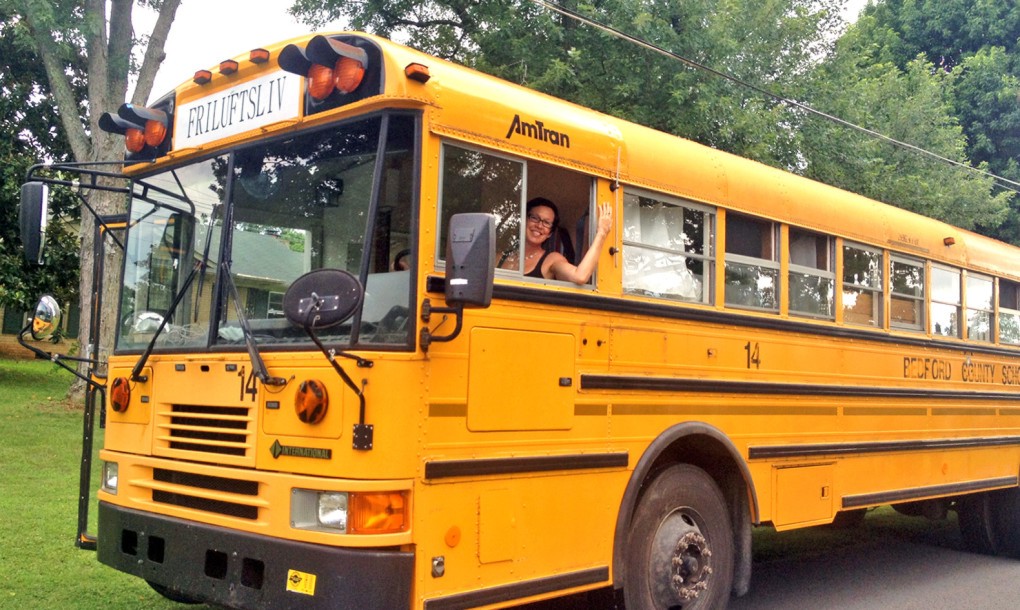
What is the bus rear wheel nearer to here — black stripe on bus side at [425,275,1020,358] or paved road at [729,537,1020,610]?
paved road at [729,537,1020,610]

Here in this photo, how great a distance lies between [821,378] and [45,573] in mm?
5108

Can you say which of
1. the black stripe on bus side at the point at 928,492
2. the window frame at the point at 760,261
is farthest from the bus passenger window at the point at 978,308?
the window frame at the point at 760,261

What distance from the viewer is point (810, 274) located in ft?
20.1

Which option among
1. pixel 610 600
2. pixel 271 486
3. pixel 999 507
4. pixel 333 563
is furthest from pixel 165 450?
pixel 999 507

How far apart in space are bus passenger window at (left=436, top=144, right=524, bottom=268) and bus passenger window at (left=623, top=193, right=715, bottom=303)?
763 millimetres

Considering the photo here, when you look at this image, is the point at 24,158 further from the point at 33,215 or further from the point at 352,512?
the point at 352,512

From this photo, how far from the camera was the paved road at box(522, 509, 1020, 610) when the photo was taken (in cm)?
649

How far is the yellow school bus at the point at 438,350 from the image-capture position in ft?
12.3

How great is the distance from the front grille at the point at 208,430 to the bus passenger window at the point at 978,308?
6054 mm

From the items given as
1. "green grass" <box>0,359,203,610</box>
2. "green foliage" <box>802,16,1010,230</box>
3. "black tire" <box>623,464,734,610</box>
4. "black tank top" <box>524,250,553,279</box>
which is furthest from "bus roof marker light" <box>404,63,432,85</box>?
"green foliage" <box>802,16,1010,230</box>

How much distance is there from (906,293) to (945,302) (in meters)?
0.66

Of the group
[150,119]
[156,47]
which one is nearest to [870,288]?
[150,119]

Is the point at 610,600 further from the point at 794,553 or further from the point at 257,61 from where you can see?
the point at 794,553

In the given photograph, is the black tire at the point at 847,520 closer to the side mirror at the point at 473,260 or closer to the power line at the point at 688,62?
the power line at the point at 688,62
